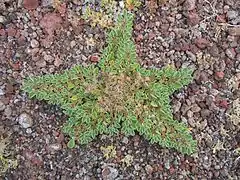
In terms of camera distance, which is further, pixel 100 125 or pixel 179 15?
pixel 179 15

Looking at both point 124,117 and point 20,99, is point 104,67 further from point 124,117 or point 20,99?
point 20,99

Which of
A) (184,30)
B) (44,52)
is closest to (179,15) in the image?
(184,30)

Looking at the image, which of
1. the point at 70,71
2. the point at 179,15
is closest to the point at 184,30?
the point at 179,15

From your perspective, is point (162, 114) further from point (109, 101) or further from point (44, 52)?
point (44, 52)

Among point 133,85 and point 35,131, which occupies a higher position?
point 133,85

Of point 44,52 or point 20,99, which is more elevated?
point 44,52

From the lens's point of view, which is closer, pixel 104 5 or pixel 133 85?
pixel 133 85

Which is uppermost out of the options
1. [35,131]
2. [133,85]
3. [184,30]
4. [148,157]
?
[184,30]
